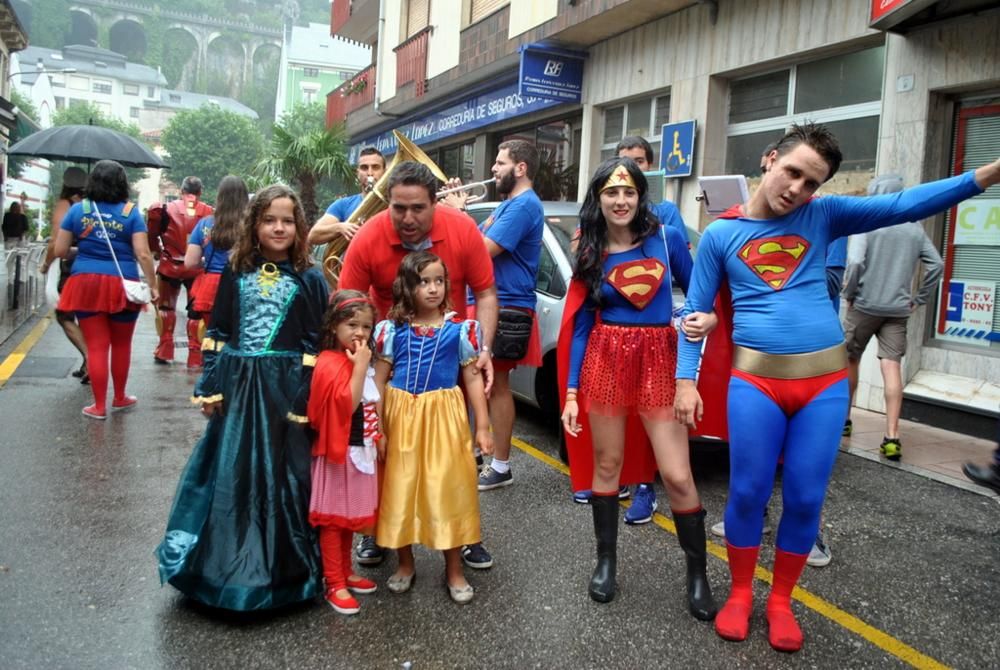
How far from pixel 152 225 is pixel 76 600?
20.7 feet

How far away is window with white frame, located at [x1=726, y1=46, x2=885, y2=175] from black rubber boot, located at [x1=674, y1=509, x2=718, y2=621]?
6223 mm

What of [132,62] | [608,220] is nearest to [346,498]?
[608,220]

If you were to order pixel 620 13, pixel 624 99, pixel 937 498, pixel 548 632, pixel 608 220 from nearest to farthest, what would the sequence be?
pixel 548 632, pixel 608 220, pixel 937 498, pixel 620 13, pixel 624 99

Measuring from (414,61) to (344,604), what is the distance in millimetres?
17585

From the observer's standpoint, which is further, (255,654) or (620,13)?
(620,13)

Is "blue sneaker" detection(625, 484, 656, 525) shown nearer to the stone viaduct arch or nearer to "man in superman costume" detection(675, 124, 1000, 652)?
"man in superman costume" detection(675, 124, 1000, 652)

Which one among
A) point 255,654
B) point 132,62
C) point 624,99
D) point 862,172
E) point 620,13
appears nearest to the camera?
point 255,654

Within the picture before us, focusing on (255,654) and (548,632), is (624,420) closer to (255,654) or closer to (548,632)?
(548,632)

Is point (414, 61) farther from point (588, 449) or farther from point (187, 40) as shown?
point (187, 40)


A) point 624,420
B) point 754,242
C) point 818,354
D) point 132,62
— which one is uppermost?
point 132,62

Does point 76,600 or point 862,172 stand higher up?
point 862,172

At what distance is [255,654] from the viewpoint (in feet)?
9.98

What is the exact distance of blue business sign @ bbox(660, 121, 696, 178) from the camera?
34.6 feet

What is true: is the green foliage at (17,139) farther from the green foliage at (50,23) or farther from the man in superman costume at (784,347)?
the green foliage at (50,23)
